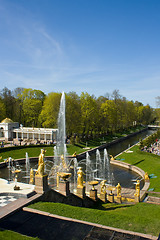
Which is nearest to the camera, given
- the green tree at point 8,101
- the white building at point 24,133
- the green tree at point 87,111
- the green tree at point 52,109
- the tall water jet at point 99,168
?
the tall water jet at point 99,168

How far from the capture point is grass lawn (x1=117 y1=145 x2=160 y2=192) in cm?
2092

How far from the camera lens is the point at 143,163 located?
95.5 ft

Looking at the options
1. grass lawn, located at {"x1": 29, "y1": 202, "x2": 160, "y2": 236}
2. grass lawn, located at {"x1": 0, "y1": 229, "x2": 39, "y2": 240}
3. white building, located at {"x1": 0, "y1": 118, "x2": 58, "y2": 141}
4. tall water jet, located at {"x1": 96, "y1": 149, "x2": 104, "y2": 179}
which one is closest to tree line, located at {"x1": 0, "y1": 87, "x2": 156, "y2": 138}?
white building, located at {"x1": 0, "y1": 118, "x2": 58, "y2": 141}

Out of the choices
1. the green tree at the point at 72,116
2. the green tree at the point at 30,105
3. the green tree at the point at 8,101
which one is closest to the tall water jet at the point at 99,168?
the green tree at the point at 72,116

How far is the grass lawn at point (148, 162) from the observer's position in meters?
20.9

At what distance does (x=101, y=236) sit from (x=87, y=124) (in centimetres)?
4604

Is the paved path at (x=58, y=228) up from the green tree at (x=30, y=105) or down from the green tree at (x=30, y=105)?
down

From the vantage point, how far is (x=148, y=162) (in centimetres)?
2898

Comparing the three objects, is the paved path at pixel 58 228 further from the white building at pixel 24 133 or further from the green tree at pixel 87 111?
the green tree at pixel 87 111

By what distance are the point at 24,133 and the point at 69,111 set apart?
13.6 meters

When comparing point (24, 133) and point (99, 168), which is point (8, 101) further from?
point (99, 168)

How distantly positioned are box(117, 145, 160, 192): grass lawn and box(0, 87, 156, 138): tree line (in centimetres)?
1940

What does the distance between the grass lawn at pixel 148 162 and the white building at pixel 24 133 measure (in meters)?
21.1

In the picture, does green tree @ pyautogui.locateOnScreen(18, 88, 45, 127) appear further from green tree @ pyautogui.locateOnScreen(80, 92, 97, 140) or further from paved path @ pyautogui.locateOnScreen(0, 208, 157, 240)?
paved path @ pyautogui.locateOnScreen(0, 208, 157, 240)
